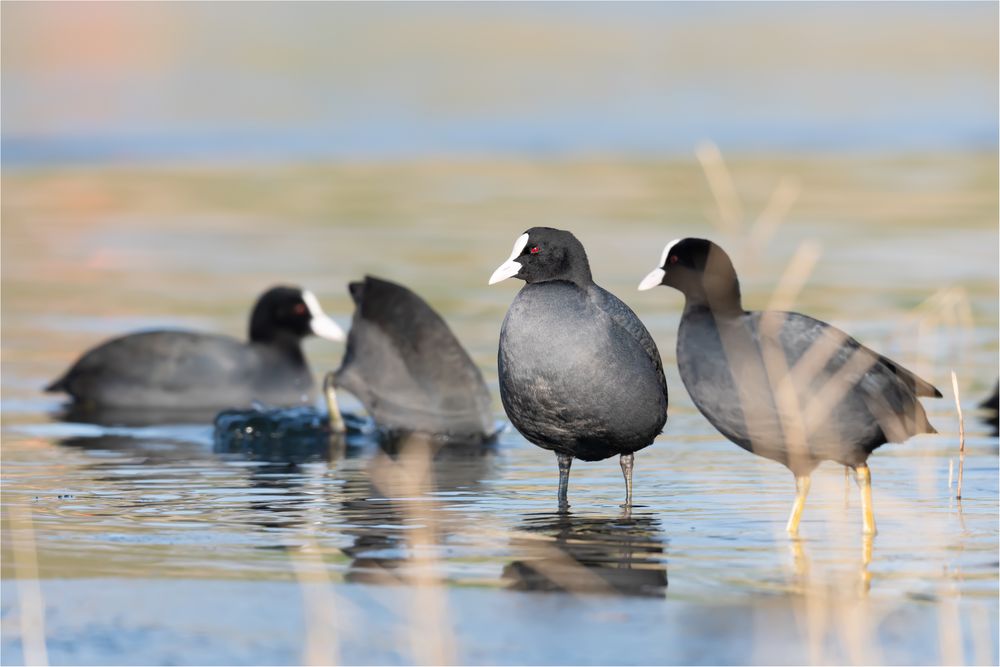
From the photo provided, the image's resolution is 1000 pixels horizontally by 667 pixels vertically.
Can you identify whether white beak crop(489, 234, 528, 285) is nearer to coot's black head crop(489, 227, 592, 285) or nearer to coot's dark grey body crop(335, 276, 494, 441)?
coot's black head crop(489, 227, 592, 285)

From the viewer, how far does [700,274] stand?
8.12 m

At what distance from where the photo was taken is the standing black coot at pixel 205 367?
12.6 metres

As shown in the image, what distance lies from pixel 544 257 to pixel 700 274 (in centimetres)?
75

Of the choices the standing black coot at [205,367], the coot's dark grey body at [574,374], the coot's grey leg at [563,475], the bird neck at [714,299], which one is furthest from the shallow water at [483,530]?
the bird neck at [714,299]

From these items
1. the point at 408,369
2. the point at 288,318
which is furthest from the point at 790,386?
the point at 288,318

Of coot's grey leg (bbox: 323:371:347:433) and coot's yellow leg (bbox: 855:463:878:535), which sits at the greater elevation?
coot's grey leg (bbox: 323:371:347:433)

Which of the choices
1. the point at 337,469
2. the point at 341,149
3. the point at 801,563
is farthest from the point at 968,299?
the point at 341,149

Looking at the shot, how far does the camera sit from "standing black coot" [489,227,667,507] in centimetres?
823

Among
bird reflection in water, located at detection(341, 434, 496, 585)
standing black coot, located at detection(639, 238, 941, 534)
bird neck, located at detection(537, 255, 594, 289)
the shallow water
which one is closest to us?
the shallow water

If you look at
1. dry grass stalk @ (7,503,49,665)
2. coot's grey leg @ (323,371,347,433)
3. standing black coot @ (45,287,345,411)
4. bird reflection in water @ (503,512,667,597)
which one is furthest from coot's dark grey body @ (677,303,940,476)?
standing black coot @ (45,287,345,411)

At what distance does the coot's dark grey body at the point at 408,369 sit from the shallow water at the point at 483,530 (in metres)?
0.28

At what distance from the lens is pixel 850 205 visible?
23.1 metres

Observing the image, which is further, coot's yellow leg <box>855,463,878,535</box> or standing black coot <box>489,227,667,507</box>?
standing black coot <box>489,227,667,507</box>

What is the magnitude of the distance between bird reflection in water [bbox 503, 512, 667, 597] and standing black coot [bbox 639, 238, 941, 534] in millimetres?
621
